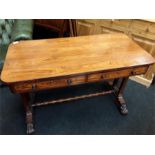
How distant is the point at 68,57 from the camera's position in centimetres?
135

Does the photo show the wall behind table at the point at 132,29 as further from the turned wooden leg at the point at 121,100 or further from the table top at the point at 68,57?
the turned wooden leg at the point at 121,100

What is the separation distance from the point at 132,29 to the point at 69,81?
3.63ft

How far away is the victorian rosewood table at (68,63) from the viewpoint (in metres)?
1.16

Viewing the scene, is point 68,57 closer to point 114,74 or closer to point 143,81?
point 114,74

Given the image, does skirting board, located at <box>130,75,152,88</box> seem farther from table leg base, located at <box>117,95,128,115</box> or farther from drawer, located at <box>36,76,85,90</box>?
drawer, located at <box>36,76,85,90</box>

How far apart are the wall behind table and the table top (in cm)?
36

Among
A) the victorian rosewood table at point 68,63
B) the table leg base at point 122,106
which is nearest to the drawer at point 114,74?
the victorian rosewood table at point 68,63

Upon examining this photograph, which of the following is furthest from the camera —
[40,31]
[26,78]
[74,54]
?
[40,31]

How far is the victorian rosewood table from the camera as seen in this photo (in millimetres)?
1160

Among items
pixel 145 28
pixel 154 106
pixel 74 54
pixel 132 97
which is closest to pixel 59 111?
pixel 74 54
